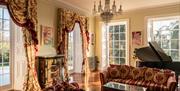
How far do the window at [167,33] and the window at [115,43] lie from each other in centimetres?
111

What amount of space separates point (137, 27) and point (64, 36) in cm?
301

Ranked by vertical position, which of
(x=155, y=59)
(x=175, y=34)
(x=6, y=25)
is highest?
(x=6, y=25)

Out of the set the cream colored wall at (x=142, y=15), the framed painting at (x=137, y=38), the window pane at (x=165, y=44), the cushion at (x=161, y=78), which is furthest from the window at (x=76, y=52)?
the cushion at (x=161, y=78)

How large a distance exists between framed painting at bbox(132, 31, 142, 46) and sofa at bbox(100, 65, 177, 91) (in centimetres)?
226

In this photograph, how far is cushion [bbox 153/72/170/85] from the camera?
181 inches

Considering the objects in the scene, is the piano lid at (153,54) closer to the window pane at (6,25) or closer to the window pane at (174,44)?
the window pane at (174,44)

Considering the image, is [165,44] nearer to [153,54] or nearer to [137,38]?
[137,38]

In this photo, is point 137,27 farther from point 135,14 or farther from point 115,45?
point 115,45

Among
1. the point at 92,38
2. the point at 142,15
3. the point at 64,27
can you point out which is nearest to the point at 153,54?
the point at 142,15

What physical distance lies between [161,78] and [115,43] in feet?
12.3

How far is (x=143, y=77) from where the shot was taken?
5.06 metres

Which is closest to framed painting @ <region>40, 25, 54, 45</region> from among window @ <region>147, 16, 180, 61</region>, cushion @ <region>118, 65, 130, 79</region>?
cushion @ <region>118, 65, 130, 79</region>

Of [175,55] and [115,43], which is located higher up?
[115,43]

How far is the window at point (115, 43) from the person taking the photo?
7.91 meters
